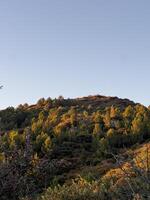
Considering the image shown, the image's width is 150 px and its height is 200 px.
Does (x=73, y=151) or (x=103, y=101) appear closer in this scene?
(x=73, y=151)

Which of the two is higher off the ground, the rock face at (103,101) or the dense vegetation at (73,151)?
the rock face at (103,101)

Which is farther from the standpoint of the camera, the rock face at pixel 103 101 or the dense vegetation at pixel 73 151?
the rock face at pixel 103 101

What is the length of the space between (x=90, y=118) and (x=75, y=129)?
7.33 m

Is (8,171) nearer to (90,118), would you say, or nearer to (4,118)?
(90,118)

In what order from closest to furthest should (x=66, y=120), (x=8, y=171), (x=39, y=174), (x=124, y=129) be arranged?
1. (x=8, y=171)
2. (x=39, y=174)
3. (x=124, y=129)
4. (x=66, y=120)

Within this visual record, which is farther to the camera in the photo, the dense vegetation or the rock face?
the rock face

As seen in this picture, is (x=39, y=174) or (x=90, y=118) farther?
(x=90, y=118)

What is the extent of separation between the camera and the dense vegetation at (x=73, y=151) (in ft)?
38.2

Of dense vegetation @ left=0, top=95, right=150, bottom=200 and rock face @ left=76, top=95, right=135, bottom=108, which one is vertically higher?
rock face @ left=76, top=95, right=135, bottom=108

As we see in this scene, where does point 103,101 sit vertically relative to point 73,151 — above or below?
above

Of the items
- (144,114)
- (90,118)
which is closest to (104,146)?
(144,114)

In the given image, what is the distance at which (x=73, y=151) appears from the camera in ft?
185

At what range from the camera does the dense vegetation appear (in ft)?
38.2

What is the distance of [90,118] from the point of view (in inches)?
2810
